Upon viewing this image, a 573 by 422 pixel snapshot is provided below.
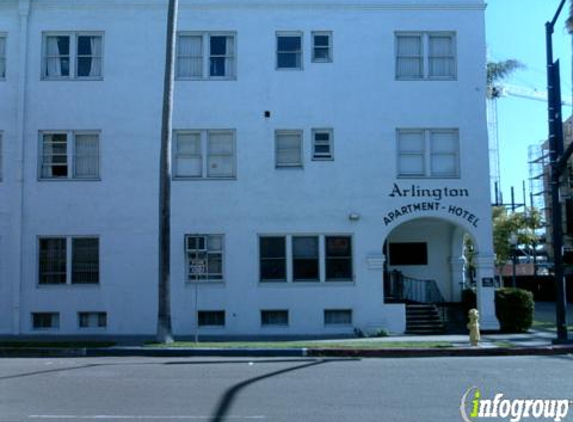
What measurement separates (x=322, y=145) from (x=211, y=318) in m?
6.31

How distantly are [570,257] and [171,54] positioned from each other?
477 inches

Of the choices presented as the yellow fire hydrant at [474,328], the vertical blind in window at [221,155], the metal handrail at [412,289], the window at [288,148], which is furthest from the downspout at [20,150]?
the yellow fire hydrant at [474,328]

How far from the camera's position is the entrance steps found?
22531 mm

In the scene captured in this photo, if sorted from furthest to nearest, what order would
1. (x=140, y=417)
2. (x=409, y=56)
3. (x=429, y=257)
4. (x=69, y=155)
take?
(x=429, y=257)
(x=409, y=56)
(x=69, y=155)
(x=140, y=417)

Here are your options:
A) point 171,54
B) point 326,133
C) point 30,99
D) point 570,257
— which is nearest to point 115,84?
point 30,99

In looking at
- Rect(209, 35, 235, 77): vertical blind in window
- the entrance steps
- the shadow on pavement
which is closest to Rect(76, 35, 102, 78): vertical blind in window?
Rect(209, 35, 235, 77): vertical blind in window

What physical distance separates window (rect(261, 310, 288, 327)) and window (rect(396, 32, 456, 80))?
826 centimetres

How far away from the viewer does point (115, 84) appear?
22750 millimetres

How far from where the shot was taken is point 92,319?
22.4 metres

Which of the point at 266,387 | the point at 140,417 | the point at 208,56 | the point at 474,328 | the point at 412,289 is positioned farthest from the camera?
the point at 412,289

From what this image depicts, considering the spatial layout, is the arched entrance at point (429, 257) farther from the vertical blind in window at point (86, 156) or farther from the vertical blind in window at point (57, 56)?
the vertical blind in window at point (57, 56)

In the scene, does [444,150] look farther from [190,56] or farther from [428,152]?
[190,56]

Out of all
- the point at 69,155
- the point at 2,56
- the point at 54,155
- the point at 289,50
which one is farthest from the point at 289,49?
the point at 2,56

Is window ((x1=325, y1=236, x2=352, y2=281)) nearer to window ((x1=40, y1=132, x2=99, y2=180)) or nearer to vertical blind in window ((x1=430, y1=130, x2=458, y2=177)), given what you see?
vertical blind in window ((x1=430, y1=130, x2=458, y2=177))
